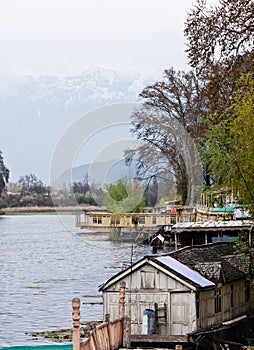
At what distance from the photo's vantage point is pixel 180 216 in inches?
2783

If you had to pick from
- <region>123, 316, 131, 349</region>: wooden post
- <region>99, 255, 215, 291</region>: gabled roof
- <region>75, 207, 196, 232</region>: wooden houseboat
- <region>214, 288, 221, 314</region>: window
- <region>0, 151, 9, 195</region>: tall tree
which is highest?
<region>0, 151, 9, 195</region>: tall tree

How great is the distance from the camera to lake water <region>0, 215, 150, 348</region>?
1533 inches

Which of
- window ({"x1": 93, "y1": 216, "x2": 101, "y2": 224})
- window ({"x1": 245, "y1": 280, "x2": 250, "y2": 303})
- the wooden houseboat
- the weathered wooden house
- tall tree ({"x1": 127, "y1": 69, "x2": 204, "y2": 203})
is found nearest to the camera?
the weathered wooden house

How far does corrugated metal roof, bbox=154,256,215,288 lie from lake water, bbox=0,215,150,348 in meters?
1.13

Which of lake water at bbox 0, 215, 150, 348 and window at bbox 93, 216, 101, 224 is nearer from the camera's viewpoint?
lake water at bbox 0, 215, 150, 348

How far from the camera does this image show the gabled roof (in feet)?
97.5

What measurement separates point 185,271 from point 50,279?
28500mm

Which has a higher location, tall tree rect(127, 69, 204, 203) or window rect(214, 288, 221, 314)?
tall tree rect(127, 69, 204, 203)

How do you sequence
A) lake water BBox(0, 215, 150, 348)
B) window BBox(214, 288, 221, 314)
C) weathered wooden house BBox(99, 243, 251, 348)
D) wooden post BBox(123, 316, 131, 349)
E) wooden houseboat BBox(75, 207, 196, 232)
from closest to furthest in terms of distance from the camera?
wooden post BBox(123, 316, 131, 349) → weathered wooden house BBox(99, 243, 251, 348) → window BBox(214, 288, 221, 314) → lake water BBox(0, 215, 150, 348) → wooden houseboat BBox(75, 207, 196, 232)

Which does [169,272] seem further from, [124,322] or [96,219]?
[96,219]

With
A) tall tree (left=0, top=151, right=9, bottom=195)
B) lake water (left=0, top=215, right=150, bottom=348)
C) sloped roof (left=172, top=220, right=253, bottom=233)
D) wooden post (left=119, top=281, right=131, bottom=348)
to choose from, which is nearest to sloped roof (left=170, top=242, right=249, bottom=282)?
lake water (left=0, top=215, right=150, bottom=348)

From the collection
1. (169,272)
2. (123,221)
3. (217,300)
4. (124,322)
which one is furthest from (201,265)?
(123,221)

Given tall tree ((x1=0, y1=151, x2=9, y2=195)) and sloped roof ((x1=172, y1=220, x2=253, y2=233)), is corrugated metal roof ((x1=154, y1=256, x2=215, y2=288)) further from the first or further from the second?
tall tree ((x1=0, y1=151, x2=9, y2=195))

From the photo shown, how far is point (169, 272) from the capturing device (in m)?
29.7
